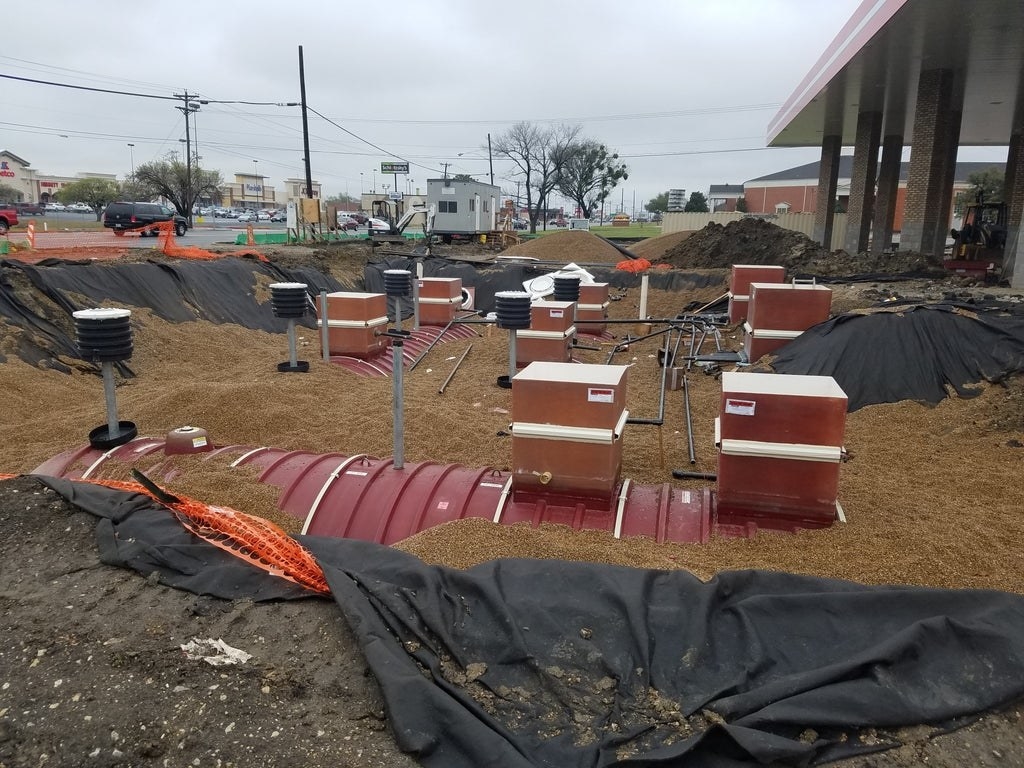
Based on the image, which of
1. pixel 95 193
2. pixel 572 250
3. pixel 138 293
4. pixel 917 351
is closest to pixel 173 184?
pixel 95 193

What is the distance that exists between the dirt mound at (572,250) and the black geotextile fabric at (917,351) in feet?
61.3

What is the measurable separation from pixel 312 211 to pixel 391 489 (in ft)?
88.1

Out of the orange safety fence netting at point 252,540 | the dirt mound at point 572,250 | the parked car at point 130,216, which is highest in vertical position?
the parked car at point 130,216

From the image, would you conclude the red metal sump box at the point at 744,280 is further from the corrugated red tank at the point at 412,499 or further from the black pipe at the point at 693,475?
the corrugated red tank at the point at 412,499

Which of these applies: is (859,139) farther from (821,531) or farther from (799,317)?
(821,531)

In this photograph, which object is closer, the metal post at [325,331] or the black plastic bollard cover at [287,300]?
the black plastic bollard cover at [287,300]

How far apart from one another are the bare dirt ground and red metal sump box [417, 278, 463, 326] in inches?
227

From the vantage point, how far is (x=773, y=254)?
946 inches

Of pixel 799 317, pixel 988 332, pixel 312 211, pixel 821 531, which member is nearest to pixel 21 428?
pixel 821 531

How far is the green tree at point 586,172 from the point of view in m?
75.9

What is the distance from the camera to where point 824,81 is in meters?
19.9

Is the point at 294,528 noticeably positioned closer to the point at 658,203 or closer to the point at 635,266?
the point at 635,266

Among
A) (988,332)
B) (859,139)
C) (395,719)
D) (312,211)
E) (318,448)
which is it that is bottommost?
(318,448)

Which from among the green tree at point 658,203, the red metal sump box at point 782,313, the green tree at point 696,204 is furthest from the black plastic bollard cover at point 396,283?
the green tree at point 658,203
